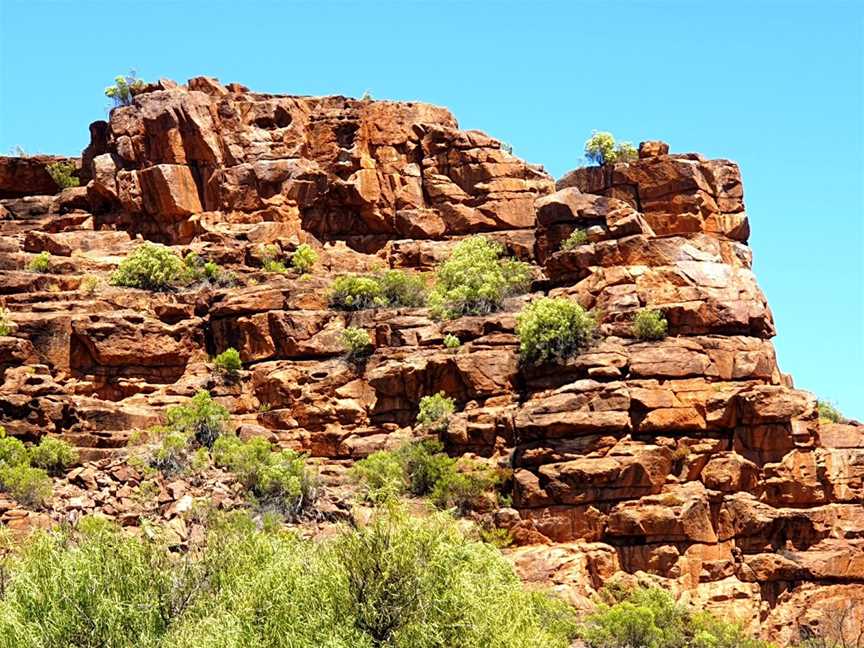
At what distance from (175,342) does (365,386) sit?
27.3 feet

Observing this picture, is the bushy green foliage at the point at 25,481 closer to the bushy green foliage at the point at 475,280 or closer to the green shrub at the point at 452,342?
the green shrub at the point at 452,342

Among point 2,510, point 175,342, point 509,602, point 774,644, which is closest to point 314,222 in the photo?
point 175,342

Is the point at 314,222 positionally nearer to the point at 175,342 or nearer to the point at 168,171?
the point at 168,171

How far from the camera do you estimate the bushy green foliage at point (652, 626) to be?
5238 centimetres

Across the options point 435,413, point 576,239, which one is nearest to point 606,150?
point 576,239

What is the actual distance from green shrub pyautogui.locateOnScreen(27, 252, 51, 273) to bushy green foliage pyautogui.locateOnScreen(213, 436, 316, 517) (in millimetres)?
14741

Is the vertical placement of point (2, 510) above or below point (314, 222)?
below

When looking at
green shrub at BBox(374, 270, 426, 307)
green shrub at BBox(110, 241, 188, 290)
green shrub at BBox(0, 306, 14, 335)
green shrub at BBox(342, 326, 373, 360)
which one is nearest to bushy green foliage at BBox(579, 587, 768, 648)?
green shrub at BBox(342, 326, 373, 360)

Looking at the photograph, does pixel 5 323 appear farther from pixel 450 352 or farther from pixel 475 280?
pixel 475 280

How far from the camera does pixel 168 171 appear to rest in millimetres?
76500

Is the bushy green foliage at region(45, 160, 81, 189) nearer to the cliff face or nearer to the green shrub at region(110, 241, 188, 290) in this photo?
the cliff face

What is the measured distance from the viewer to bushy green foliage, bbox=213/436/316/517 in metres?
58.4

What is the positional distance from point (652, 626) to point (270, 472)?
1436 cm

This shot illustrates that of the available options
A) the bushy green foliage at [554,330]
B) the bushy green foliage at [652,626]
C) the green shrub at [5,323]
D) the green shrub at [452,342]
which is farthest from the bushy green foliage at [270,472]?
the bushy green foliage at [652,626]
